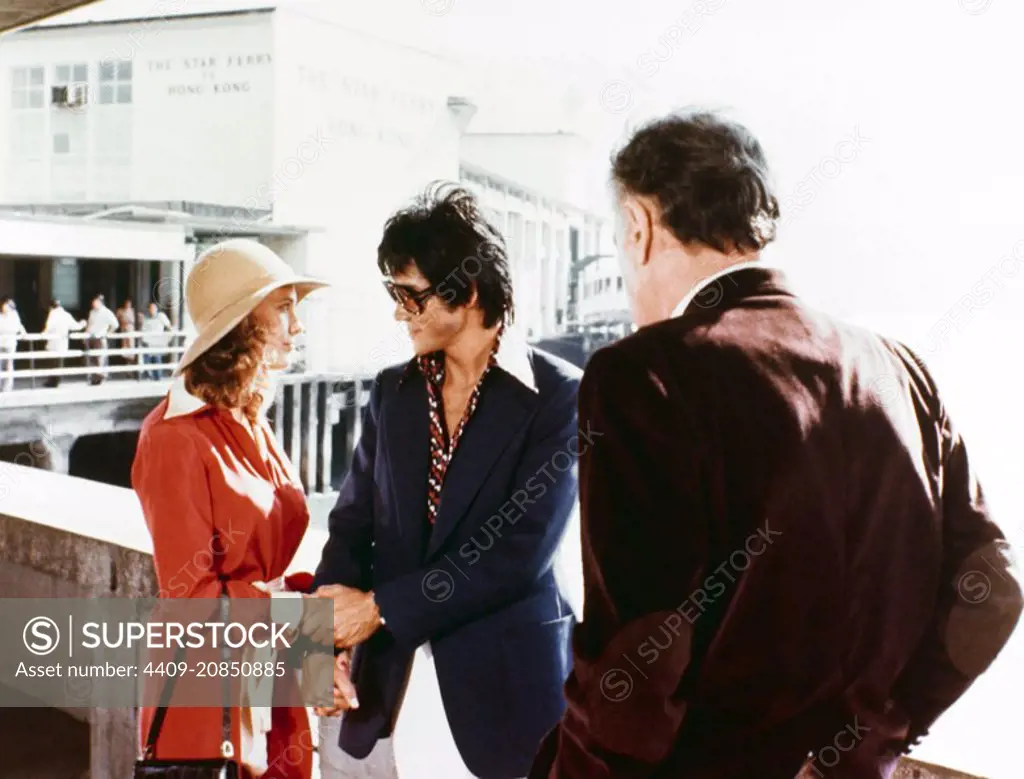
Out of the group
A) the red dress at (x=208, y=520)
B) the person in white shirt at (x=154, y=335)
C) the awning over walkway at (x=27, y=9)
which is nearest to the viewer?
the red dress at (x=208, y=520)

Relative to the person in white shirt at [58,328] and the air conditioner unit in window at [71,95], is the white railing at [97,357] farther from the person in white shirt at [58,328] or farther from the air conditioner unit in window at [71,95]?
the air conditioner unit in window at [71,95]

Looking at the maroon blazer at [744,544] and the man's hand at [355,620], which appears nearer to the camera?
the maroon blazer at [744,544]

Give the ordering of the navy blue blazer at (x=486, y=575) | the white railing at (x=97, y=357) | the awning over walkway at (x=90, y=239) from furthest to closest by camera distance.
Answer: the white railing at (x=97, y=357)
the awning over walkway at (x=90, y=239)
the navy blue blazer at (x=486, y=575)

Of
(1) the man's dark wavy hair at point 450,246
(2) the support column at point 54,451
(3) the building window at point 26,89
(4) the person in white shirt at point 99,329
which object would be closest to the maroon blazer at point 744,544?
(1) the man's dark wavy hair at point 450,246

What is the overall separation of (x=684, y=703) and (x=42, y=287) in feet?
47.3

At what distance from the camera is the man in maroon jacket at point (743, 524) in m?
0.89

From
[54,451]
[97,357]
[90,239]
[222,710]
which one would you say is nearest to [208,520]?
[222,710]

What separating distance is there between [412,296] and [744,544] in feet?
2.56

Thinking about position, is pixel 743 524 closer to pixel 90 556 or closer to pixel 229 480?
pixel 229 480

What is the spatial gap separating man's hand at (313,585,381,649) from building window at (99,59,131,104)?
21.4 metres

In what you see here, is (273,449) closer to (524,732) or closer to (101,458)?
(524,732)

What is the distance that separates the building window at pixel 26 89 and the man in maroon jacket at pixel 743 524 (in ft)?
76.1

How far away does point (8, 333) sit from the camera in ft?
38.4

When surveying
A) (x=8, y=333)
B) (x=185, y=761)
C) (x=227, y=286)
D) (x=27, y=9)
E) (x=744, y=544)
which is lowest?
(x=185, y=761)
